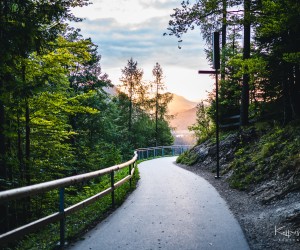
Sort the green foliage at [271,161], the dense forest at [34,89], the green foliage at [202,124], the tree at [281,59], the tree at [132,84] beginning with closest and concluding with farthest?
the dense forest at [34,89]
the green foliage at [271,161]
the tree at [281,59]
the green foliage at [202,124]
the tree at [132,84]

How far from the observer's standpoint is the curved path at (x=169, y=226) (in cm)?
512

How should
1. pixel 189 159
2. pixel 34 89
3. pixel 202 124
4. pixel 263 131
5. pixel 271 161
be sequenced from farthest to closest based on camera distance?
pixel 202 124, pixel 189 159, pixel 263 131, pixel 271 161, pixel 34 89

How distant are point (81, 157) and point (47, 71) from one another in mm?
11772

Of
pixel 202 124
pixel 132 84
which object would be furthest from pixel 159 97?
pixel 202 124

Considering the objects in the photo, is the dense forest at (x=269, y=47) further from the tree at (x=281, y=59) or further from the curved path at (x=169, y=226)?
the curved path at (x=169, y=226)

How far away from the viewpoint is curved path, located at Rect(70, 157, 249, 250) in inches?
202

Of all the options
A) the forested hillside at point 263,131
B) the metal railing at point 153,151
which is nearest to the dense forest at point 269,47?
the forested hillside at point 263,131

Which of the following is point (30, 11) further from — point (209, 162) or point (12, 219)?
point (209, 162)

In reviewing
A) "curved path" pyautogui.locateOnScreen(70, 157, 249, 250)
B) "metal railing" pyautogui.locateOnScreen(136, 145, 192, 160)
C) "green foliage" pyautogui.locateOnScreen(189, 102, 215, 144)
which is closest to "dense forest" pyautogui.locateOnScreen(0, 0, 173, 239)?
"curved path" pyautogui.locateOnScreen(70, 157, 249, 250)

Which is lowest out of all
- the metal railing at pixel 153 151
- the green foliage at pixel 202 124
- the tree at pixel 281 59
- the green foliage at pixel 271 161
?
the metal railing at pixel 153 151

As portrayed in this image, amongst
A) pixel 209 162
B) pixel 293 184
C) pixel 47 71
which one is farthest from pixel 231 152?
pixel 47 71

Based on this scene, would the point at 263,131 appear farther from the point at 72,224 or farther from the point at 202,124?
the point at 202,124

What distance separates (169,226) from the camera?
6250mm

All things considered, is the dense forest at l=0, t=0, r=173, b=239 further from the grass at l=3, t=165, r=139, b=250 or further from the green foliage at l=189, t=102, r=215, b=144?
the green foliage at l=189, t=102, r=215, b=144
